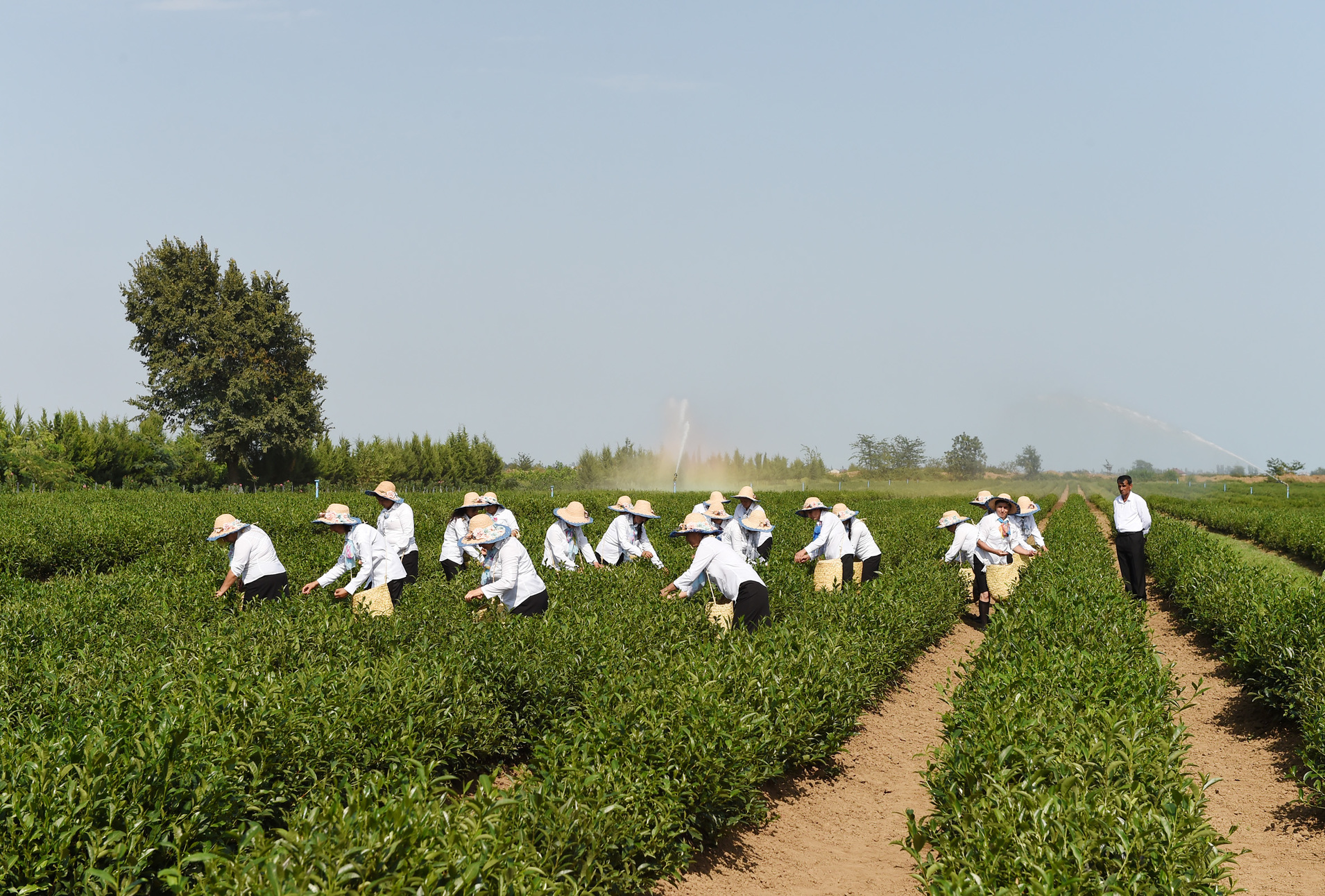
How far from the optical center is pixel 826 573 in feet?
36.7

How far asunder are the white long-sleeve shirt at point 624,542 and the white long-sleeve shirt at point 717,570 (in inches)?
128

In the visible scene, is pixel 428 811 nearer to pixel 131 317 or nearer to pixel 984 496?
pixel 984 496

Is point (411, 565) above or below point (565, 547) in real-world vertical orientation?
below

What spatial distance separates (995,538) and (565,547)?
5.46 meters

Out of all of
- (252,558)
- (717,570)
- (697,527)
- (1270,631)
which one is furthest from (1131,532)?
(252,558)

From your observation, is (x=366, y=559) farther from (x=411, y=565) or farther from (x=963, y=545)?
(x=963, y=545)

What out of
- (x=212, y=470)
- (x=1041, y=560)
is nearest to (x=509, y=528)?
(x=1041, y=560)

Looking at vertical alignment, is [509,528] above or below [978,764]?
above

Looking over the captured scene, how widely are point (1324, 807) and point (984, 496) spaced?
311 inches

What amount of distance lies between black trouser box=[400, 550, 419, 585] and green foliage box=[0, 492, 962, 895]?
2.11 ft

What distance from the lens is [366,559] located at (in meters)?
9.08

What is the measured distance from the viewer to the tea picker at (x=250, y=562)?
8.70 meters

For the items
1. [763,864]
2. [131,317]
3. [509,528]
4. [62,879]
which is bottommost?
[763,864]

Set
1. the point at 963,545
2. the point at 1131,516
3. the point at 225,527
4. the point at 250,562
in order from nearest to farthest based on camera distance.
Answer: the point at 225,527 < the point at 250,562 < the point at 1131,516 < the point at 963,545
